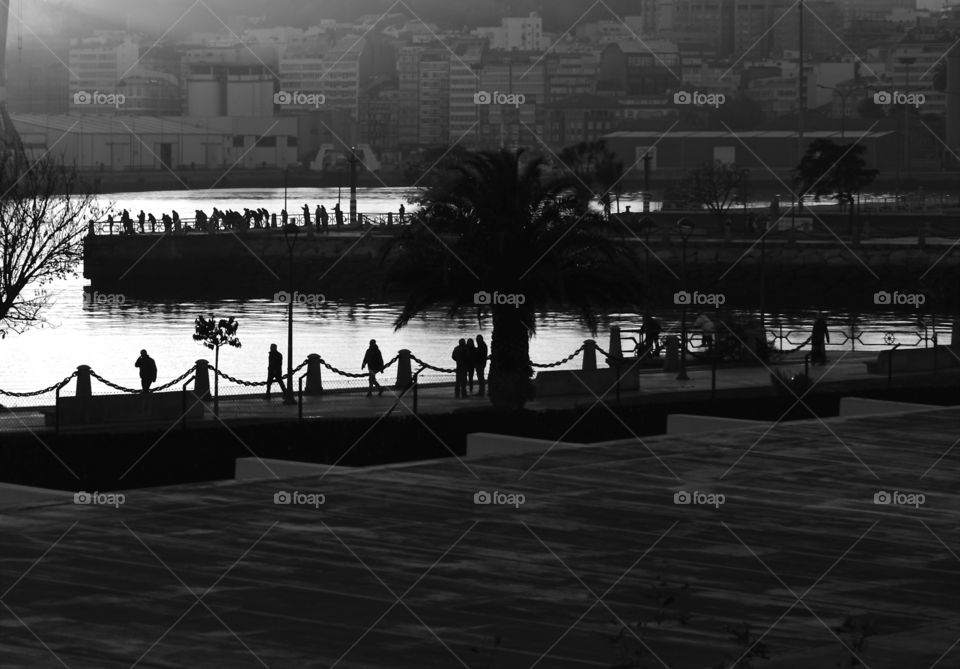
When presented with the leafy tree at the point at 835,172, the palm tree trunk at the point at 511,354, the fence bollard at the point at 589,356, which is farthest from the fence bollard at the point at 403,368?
the leafy tree at the point at 835,172

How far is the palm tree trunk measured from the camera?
21422 mm

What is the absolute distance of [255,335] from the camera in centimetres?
4234

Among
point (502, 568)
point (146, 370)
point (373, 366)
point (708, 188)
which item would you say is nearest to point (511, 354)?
point (373, 366)

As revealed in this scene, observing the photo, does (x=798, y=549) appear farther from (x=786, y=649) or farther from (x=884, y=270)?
(x=884, y=270)

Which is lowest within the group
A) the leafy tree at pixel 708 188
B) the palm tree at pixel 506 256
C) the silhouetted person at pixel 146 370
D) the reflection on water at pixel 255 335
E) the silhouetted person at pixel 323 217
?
the reflection on water at pixel 255 335

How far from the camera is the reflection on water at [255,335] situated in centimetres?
3575

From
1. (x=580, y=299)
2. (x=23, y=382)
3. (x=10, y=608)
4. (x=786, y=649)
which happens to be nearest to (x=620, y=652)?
(x=786, y=649)

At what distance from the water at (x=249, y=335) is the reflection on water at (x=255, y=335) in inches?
A: 0.8

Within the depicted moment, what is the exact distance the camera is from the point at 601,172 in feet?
270

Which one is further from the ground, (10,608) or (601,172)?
(601,172)

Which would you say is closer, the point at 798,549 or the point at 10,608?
the point at 10,608

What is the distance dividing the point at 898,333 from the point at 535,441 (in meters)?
29.2

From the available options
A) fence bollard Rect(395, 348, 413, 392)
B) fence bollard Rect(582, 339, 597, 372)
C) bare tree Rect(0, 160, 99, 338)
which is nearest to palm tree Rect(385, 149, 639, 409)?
fence bollard Rect(395, 348, 413, 392)

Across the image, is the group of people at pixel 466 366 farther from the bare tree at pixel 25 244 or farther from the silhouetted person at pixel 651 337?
the bare tree at pixel 25 244
